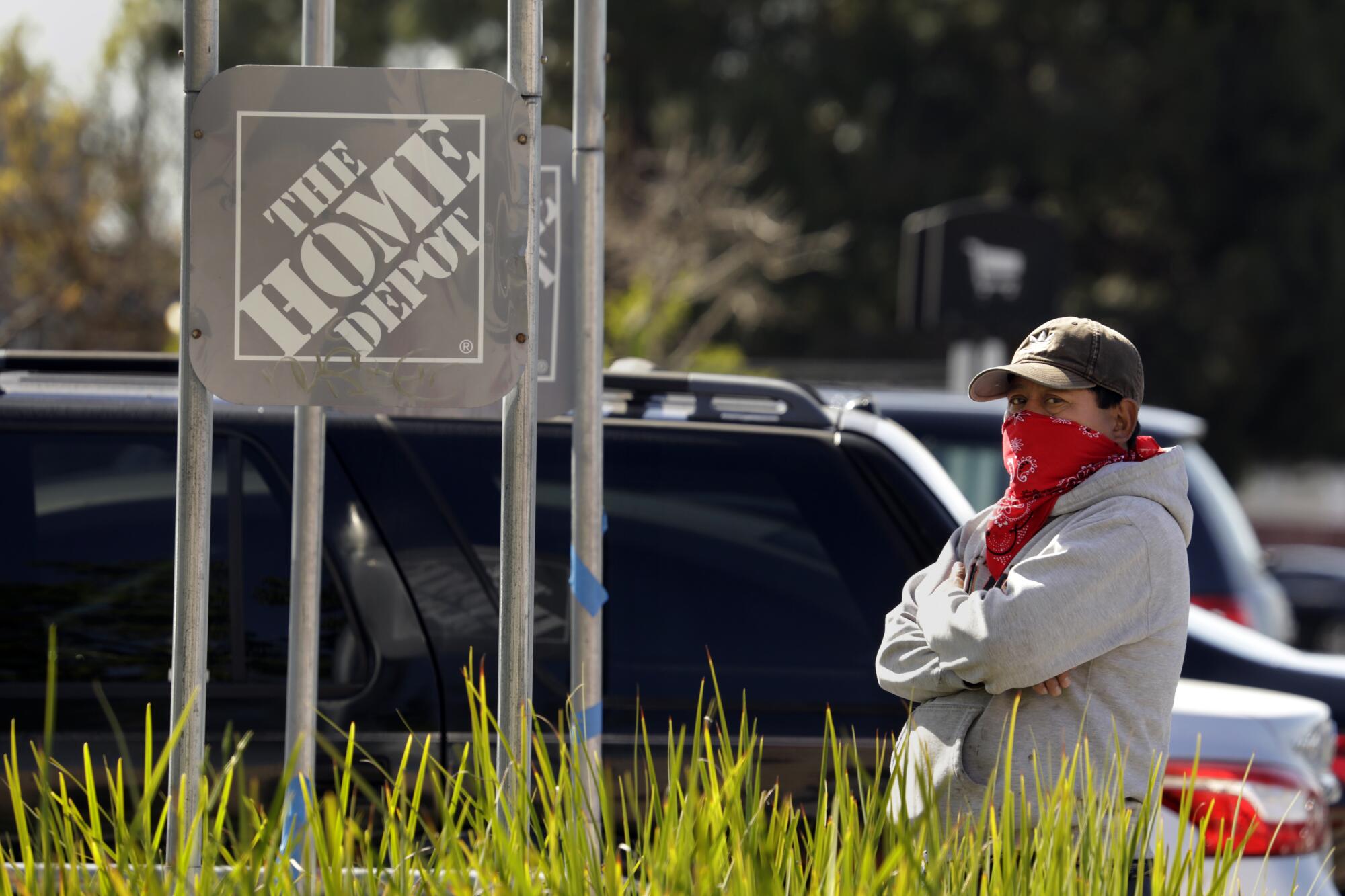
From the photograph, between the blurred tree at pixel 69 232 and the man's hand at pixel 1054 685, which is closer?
the man's hand at pixel 1054 685

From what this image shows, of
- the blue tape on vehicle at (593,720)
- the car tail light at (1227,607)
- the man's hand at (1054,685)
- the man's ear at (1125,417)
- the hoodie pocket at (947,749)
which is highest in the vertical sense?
the man's ear at (1125,417)

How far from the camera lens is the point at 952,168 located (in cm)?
2516

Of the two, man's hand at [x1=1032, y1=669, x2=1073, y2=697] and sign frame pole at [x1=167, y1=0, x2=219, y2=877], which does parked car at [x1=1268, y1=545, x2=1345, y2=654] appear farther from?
sign frame pole at [x1=167, y1=0, x2=219, y2=877]

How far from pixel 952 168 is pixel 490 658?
2294 cm

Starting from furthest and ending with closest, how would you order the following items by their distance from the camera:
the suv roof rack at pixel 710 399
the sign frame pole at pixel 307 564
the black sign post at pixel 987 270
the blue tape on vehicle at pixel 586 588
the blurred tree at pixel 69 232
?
the blurred tree at pixel 69 232 < the black sign post at pixel 987 270 < the suv roof rack at pixel 710 399 < the blue tape on vehicle at pixel 586 588 < the sign frame pole at pixel 307 564

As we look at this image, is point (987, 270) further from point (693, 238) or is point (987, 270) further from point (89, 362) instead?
point (693, 238)

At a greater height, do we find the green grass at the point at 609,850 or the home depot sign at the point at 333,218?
the home depot sign at the point at 333,218

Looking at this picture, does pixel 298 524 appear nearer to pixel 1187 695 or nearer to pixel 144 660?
pixel 144 660

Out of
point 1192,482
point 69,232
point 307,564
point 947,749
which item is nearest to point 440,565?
point 307,564

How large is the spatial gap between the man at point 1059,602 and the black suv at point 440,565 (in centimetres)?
64

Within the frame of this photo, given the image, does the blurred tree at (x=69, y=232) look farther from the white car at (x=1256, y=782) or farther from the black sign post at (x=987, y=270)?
the white car at (x=1256, y=782)

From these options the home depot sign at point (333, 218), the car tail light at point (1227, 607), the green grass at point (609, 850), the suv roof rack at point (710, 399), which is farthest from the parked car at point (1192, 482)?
the green grass at point (609, 850)

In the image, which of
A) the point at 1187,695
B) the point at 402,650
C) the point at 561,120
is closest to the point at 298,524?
the point at 402,650

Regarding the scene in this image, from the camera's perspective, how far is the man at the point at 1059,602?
248cm
